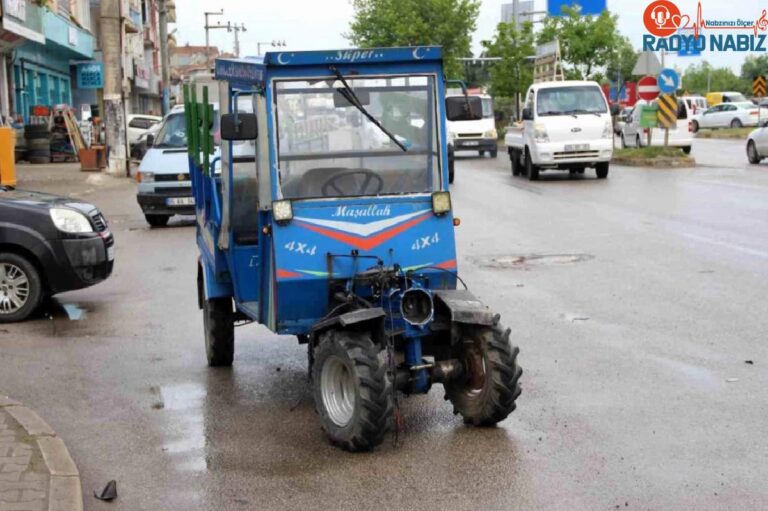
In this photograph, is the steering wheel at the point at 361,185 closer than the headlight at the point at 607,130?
Yes

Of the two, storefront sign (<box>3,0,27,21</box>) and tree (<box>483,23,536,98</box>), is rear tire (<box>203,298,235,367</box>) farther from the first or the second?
tree (<box>483,23,536,98</box>)

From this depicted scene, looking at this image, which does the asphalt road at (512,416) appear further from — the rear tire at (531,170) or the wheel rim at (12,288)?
the rear tire at (531,170)

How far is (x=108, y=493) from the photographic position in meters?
5.96

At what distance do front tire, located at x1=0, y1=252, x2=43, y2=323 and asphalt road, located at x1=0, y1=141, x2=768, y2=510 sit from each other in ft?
0.60

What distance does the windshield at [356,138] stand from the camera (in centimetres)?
724

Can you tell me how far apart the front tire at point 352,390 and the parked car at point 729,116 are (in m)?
59.1

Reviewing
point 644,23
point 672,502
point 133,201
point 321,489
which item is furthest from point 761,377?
point 644,23

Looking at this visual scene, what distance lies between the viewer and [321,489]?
6.02m

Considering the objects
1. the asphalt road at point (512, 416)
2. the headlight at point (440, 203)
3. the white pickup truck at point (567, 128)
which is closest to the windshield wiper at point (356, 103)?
the headlight at point (440, 203)

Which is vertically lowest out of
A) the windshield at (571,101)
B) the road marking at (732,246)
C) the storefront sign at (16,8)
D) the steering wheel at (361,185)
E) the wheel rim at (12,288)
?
the road marking at (732,246)

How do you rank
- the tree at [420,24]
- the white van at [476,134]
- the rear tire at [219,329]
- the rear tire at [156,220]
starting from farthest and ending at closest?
the tree at [420,24] → the white van at [476,134] → the rear tire at [156,220] → the rear tire at [219,329]

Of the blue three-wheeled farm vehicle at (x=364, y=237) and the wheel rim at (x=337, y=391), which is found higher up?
the blue three-wheeled farm vehicle at (x=364, y=237)

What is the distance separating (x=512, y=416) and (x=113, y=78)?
27016 millimetres

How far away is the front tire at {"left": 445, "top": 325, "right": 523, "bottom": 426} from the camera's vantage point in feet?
22.2
